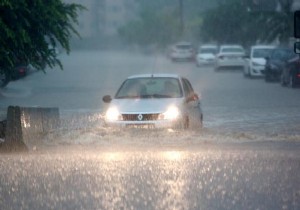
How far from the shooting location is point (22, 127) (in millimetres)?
17625

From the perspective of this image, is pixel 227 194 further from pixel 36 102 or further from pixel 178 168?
pixel 36 102

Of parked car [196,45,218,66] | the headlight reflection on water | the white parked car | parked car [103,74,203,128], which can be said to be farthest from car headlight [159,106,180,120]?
parked car [196,45,218,66]

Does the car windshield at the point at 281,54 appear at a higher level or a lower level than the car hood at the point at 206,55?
higher

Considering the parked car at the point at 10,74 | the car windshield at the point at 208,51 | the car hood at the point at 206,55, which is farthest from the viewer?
the car windshield at the point at 208,51

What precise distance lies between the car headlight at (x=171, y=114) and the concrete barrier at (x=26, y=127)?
2.42 metres

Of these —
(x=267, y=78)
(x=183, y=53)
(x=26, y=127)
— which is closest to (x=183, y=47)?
(x=183, y=53)

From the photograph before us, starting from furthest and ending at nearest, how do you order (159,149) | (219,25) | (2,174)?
1. (219,25)
2. (159,149)
3. (2,174)

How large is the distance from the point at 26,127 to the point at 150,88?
3781mm

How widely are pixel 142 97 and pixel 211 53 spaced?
54934 millimetres

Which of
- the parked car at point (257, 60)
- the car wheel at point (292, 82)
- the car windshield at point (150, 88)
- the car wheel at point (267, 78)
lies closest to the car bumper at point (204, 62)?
the parked car at point (257, 60)

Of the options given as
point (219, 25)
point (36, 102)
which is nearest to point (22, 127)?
point (36, 102)

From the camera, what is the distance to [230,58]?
204ft

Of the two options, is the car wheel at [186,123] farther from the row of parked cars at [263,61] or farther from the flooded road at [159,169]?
the row of parked cars at [263,61]

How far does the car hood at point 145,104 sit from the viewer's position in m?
19.5
